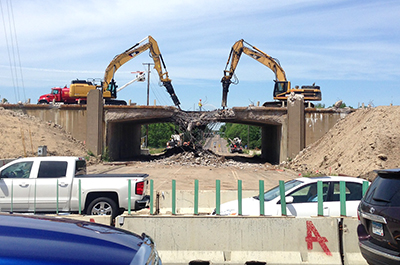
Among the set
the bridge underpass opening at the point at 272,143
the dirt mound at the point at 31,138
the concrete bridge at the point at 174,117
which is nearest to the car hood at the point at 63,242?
the dirt mound at the point at 31,138

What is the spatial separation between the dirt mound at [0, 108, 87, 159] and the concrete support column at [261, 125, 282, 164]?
1677 centimetres

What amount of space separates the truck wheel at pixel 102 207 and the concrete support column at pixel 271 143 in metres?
27.5

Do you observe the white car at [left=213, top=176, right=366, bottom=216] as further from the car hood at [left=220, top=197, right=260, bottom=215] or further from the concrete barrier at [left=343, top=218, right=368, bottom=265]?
the concrete barrier at [left=343, top=218, right=368, bottom=265]

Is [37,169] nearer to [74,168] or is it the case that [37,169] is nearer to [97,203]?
[74,168]

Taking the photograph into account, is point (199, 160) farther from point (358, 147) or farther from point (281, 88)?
point (358, 147)

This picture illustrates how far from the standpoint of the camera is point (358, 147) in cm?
2694

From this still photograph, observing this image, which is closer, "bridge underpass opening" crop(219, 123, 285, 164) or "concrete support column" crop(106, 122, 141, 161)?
"bridge underpass opening" crop(219, 123, 285, 164)

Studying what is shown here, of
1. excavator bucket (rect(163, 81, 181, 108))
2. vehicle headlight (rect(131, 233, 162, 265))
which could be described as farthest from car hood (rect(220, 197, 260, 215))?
excavator bucket (rect(163, 81, 181, 108))

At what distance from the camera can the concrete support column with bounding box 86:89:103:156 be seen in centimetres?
3562

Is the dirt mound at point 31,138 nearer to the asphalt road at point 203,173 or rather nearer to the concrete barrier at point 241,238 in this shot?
the asphalt road at point 203,173

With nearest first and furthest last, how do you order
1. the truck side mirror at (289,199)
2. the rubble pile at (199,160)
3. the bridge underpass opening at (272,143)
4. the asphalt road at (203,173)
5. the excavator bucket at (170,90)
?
the truck side mirror at (289,199) → the asphalt road at (203,173) → the rubble pile at (199,160) → the bridge underpass opening at (272,143) → the excavator bucket at (170,90)

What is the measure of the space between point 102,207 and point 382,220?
282 inches

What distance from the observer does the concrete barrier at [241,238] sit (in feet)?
25.3

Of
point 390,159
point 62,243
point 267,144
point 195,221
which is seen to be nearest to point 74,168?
point 195,221
